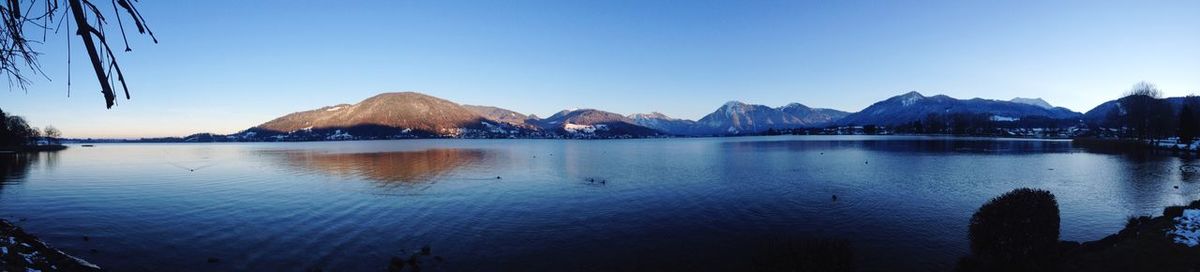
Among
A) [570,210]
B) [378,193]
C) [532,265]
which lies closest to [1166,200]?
[570,210]

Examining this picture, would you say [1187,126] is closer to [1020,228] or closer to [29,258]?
[1020,228]

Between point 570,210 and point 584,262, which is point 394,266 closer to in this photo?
point 584,262

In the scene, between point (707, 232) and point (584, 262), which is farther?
point (707, 232)

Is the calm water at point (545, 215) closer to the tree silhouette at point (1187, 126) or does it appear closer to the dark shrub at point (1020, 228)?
the dark shrub at point (1020, 228)

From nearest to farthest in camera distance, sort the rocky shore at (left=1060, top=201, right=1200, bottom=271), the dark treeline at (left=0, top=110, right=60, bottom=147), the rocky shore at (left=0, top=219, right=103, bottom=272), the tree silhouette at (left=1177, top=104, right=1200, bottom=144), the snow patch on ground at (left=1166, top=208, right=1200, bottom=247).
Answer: the rocky shore at (left=0, top=219, right=103, bottom=272) < the rocky shore at (left=1060, top=201, right=1200, bottom=271) < the snow patch on ground at (left=1166, top=208, right=1200, bottom=247) < the tree silhouette at (left=1177, top=104, right=1200, bottom=144) < the dark treeline at (left=0, top=110, right=60, bottom=147)

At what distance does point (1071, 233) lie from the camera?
31.8 metres

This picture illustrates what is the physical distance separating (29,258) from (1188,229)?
4906cm

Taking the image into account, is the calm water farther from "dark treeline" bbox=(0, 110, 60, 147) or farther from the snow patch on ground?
"dark treeline" bbox=(0, 110, 60, 147)

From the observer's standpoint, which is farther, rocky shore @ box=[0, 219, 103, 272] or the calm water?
the calm water

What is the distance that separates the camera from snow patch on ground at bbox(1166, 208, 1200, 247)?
19734 mm

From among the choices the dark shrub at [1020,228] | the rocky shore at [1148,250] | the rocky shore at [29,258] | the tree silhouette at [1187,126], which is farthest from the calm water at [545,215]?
the tree silhouette at [1187,126]

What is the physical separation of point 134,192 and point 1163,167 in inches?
5518

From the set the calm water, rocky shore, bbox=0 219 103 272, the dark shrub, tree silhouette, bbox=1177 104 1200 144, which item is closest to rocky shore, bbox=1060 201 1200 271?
the dark shrub

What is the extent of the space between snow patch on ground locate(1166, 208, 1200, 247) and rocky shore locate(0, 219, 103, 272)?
44239 millimetres
